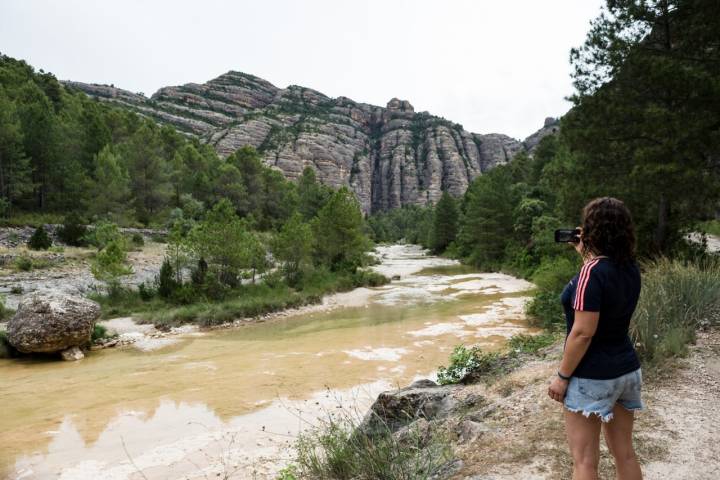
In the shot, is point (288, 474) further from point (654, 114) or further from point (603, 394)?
point (654, 114)

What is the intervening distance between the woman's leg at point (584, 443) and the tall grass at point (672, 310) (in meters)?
3.83

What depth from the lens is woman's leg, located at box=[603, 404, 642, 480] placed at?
240 centimetres

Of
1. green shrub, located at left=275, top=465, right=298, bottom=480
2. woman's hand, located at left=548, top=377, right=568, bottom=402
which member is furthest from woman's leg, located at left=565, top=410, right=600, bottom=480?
green shrub, located at left=275, top=465, right=298, bottom=480

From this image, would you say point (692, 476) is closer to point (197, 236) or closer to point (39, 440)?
point (39, 440)

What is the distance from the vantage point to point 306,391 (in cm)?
910

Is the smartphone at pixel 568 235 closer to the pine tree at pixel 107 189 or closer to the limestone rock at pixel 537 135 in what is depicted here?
the pine tree at pixel 107 189

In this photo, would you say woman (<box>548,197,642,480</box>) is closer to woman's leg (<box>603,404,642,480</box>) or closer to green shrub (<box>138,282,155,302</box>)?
woman's leg (<box>603,404,642,480</box>)

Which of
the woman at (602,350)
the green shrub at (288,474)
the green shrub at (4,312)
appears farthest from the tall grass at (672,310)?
the green shrub at (4,312)

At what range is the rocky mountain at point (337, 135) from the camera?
403ft

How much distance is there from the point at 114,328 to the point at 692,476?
17737mm

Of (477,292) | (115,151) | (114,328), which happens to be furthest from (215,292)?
(115,151)

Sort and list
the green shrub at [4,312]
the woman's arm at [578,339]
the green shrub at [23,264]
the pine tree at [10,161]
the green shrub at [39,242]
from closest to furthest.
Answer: the woman's arm at [578,339] → the green shrub at [4,312] → the green shrub at [23,264] → the green shrub at [39,242] → the pine tree at [10,161]

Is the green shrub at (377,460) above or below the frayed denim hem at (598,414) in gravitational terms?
below

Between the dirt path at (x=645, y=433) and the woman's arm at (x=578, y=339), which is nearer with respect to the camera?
the woman's arm at (x=578, y=339)
